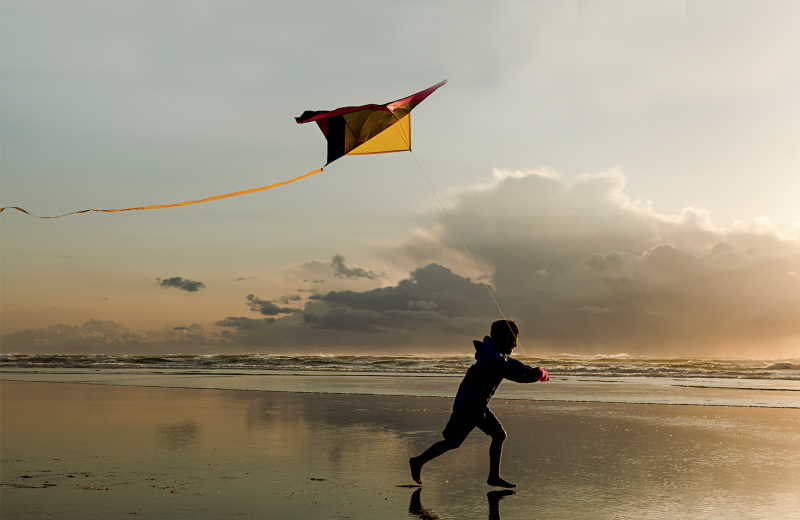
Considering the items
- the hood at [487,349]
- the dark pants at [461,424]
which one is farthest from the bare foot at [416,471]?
the hood at [487,349]

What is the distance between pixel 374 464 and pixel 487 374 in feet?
6.48

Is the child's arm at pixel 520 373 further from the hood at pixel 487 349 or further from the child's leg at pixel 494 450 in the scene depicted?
the child's leg at pixel 494 450

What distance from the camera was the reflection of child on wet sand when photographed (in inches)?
214

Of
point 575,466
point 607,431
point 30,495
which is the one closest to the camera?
point 30,495

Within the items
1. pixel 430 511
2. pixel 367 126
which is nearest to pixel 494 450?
pixel 430 511

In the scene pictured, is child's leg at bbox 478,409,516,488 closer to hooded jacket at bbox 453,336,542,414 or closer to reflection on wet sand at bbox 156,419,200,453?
hooded jacket at bbox 453,336,542,414

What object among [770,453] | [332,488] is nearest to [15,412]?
[332,488]

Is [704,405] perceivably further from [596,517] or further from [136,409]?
[136,409]

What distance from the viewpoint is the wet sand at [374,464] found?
16.2ft

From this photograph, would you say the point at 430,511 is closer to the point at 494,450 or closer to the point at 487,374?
the point at 494,450

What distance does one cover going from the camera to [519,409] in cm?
1209

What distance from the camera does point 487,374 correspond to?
5.54 m

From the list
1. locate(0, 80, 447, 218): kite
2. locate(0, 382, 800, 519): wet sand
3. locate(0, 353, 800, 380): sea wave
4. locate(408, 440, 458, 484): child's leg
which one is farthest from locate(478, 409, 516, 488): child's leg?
locate(0, 353, 800, 380): sea wave

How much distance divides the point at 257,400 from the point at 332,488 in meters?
8.49
